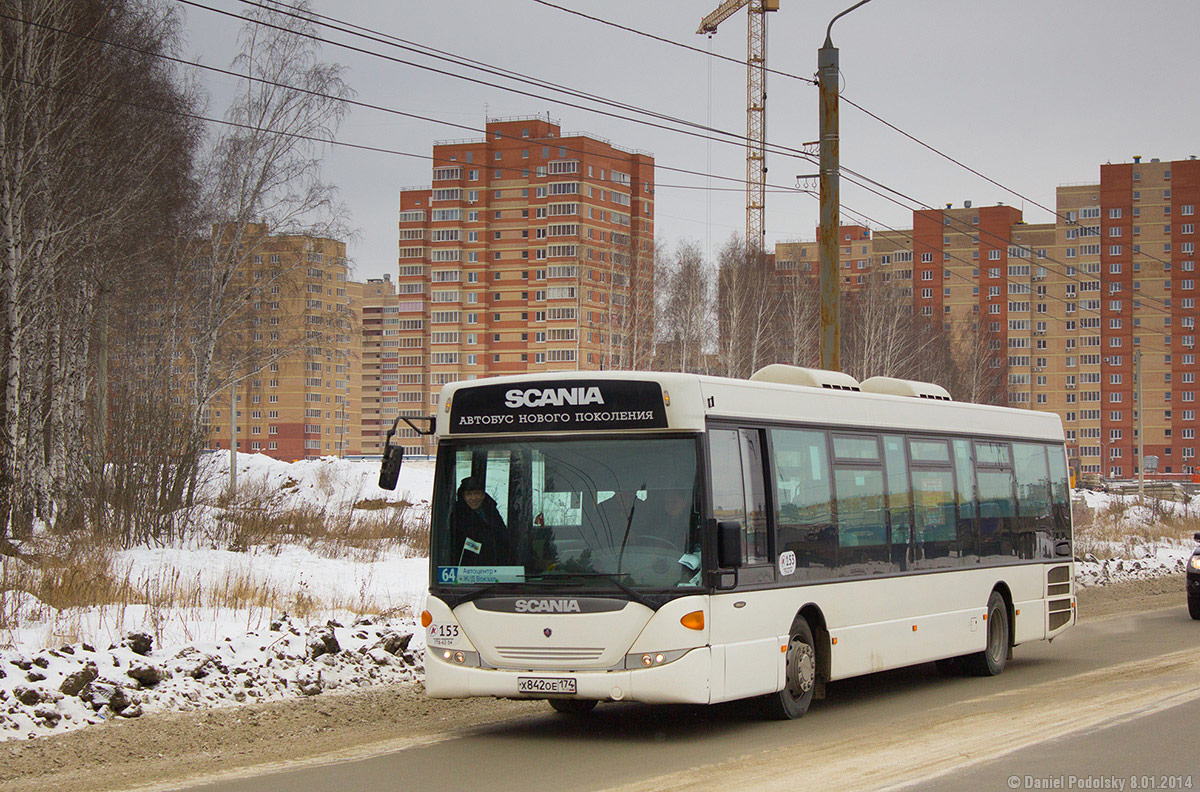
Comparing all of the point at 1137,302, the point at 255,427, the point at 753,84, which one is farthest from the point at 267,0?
the point at 1137,302

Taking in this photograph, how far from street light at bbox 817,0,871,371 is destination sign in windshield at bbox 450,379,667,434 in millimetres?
8607

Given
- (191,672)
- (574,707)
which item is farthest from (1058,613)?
(191,672)

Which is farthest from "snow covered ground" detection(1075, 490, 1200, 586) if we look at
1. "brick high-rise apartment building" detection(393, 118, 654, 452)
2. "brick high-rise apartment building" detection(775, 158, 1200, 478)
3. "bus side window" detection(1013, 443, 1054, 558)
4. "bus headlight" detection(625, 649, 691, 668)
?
"brick high-rise apartment building" detection(775, 158, 1200, 478)

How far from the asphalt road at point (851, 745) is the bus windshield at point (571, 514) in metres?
1.29

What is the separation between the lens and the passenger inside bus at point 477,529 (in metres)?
10.4

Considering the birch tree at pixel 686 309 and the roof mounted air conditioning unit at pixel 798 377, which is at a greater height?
the birch tree at pixel 686 309

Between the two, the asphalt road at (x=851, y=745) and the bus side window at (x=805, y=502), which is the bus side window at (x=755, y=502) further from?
the asphalt road at (x=851, y=745)

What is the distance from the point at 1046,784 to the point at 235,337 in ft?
134

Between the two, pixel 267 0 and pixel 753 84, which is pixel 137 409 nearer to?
pixel 267 0

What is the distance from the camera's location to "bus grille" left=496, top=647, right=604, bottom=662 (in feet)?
32.5

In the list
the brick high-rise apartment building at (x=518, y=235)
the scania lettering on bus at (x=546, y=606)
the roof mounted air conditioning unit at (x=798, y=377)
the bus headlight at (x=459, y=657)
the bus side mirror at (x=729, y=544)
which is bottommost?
the bus headlight at (x=459, y=657)

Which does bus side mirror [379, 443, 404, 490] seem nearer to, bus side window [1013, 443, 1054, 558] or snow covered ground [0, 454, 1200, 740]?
snow covered ground [0, 454, 1200, 740]

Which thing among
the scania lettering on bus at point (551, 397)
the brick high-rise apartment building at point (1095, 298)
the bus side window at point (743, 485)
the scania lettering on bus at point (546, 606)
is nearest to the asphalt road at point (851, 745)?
the scania lettering on bus at point (546, 606)

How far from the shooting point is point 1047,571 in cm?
1608
